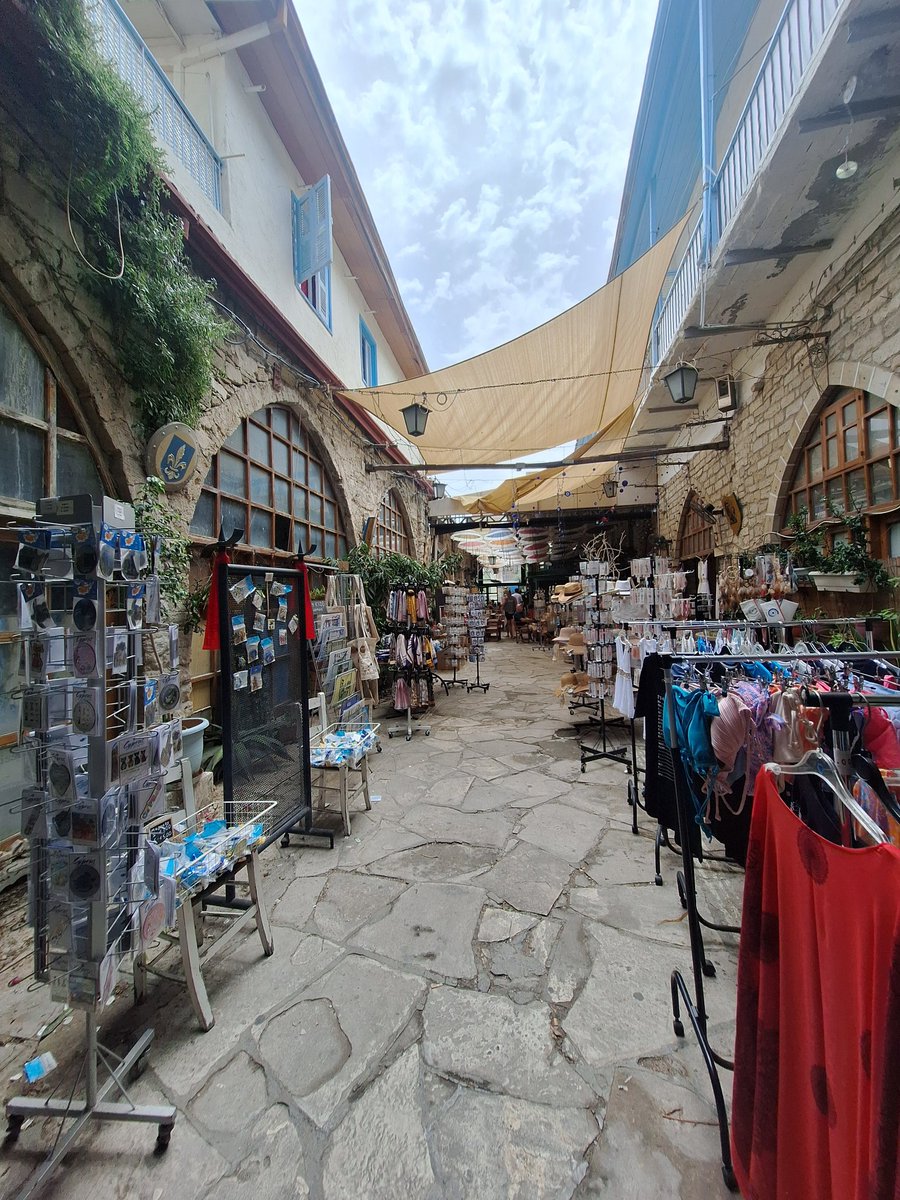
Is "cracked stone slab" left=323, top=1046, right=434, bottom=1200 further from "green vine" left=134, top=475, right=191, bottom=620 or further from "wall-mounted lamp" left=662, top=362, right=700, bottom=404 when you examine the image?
"wall-mounted lamp" left=662, top=362, right=700, bottom=404

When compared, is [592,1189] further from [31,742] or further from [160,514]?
[160,514]

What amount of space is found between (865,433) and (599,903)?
471cm

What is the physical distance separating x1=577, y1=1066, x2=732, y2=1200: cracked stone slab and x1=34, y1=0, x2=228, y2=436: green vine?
4524 mm

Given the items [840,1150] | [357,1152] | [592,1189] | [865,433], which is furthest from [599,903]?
[865,433]

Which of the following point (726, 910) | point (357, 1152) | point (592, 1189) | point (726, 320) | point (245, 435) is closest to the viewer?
point (592, 1189)

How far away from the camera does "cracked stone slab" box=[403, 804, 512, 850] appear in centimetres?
338

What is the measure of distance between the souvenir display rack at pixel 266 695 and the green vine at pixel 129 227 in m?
1.78

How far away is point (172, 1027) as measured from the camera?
6.36ft

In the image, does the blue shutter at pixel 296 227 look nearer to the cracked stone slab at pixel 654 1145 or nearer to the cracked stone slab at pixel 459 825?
the cracked stone slab at pixel 459 825

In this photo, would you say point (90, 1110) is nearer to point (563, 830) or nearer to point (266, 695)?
point (266, 695)

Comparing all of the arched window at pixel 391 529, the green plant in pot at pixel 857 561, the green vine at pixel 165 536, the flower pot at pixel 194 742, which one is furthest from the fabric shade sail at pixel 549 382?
the flower pot at pixel 194 742

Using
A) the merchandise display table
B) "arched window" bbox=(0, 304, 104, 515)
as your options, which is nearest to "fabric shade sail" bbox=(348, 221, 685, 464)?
"arched window" bbox=(0, 304, 104, 515)

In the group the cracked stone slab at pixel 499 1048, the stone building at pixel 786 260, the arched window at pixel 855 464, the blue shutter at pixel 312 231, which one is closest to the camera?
the cracked stone slab at pixel 499 1048

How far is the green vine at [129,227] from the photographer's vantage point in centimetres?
267
